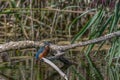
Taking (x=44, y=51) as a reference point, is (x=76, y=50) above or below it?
below

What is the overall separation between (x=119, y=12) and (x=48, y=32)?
11.2 feet

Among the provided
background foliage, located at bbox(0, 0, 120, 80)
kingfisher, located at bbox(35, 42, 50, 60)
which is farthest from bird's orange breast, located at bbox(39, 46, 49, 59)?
background foliage, located at bbox(0, 0, 120, 80)

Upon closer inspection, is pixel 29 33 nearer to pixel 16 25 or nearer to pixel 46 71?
pixel 16 25

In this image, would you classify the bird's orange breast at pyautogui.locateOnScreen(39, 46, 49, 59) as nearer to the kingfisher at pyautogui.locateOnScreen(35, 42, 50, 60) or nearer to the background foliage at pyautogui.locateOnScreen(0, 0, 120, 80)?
the kingfisher at pyautogui.locateOnScreen(35, 42, 50, 60)

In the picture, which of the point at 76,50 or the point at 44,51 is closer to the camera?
the point at 44,51

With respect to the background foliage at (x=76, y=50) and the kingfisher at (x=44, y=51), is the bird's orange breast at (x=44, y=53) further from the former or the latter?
the background foliage at (x=76, y=50)

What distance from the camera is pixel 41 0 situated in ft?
28.3

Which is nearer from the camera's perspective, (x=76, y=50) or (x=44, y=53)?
(x=44, y=53)

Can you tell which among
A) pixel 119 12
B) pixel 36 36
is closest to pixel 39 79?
pixel 119 12

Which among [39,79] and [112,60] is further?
[112,60]

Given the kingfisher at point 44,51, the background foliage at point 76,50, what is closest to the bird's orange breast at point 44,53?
the kingfisher at point 44,51

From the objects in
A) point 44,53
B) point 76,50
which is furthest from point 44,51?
point 76,50

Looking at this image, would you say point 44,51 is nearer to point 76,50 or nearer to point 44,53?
point 44,53

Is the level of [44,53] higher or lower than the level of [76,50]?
higher
